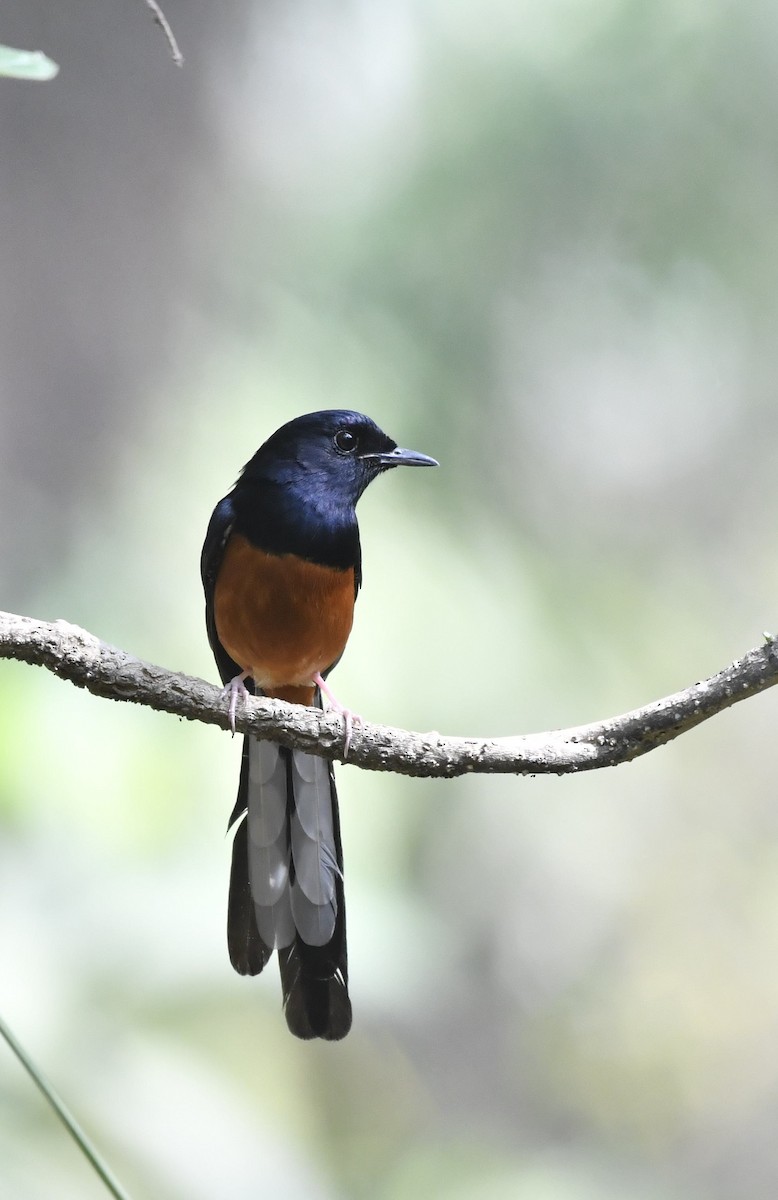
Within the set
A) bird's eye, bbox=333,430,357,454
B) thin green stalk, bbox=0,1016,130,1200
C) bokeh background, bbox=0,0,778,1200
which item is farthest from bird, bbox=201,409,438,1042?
Answer: thin green stalk, bbox=0,1016,130,1200

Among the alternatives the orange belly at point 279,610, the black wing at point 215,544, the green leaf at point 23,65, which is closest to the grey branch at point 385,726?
the orange belly at point 279,610

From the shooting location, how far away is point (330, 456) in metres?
2.66

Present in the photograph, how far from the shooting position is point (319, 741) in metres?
2.00

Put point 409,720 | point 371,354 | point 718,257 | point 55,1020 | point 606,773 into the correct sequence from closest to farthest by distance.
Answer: point 55,1020 < point 409,720 < point 371,354 < point 718,257 < point 606,773

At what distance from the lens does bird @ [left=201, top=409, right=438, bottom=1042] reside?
258cm

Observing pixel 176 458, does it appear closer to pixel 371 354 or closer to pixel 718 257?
pixel 371 354

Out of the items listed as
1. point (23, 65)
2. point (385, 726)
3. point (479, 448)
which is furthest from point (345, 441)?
point (479, 448)

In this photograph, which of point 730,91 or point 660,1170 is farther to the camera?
point 660,1170

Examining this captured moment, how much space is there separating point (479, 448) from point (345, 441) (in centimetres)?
219

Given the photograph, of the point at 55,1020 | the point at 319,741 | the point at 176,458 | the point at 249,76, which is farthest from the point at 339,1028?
the point at 249,76

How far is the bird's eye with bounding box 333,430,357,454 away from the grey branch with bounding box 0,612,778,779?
→ 0.84 metres

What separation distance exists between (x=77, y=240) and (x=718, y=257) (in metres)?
2.61

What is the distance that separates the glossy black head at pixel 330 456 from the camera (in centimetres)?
263

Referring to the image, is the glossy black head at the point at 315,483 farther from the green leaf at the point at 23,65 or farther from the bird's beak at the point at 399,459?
the green leaf at the point at 23,65
